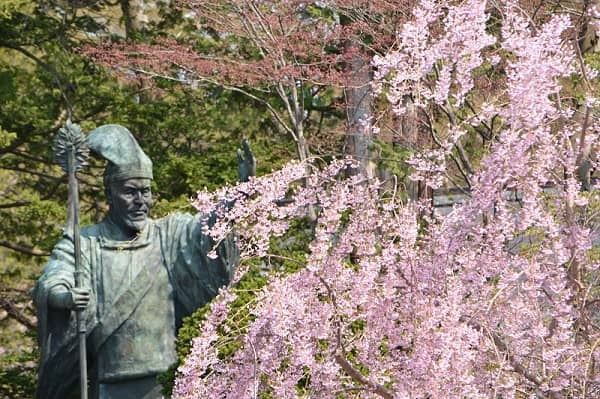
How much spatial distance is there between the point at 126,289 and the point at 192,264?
421mm

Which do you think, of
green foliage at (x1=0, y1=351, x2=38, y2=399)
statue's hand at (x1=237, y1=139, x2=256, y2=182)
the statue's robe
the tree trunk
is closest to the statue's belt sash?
the statue's robe

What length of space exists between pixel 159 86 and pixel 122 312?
716 cm

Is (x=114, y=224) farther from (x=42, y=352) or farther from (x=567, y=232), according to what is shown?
(x=567, y=232)

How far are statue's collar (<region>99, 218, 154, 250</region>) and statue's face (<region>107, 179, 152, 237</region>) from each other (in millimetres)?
44

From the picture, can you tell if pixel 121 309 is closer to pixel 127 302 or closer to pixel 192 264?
pixel 127 302

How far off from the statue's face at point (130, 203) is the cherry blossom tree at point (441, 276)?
3.20ft

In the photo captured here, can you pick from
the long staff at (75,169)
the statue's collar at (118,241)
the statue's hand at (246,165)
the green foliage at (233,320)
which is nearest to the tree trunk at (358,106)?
the green foliage at (233,320)

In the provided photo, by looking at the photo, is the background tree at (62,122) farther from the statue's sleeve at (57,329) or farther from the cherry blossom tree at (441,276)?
the cherry blossom tree at (441,276)

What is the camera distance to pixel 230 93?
48.2 ft

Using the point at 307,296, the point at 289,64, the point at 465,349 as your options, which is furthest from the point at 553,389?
the point at 289,64

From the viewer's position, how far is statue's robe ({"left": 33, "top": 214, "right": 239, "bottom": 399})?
24.1ft

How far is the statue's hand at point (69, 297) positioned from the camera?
697 centimetres

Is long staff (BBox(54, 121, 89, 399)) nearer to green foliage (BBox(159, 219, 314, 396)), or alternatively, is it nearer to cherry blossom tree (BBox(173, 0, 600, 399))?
green foliage (BBox(159, 219, 314, 396))

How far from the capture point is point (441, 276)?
639cm
